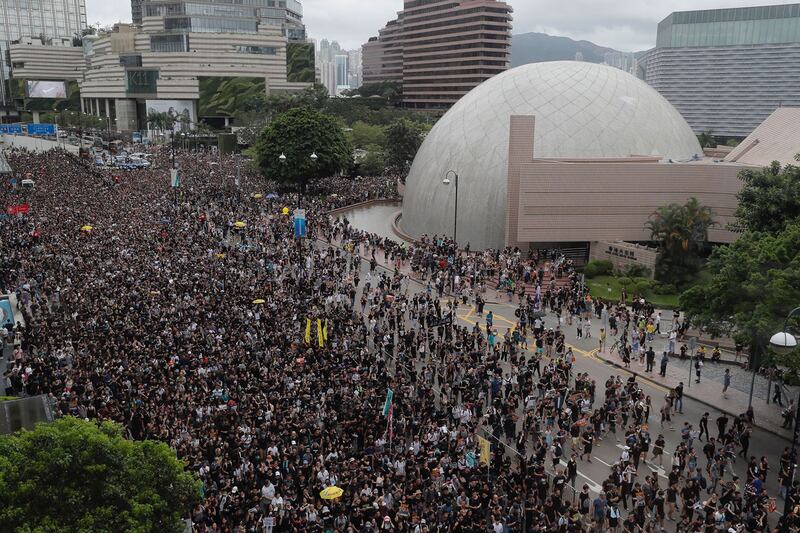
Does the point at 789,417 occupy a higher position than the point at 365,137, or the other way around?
the point at 365,137

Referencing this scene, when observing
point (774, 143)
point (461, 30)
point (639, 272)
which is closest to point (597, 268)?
point (639, 272)

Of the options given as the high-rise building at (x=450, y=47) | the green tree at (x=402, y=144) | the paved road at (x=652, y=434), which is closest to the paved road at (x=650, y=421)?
the paved road at (x=652, y=434)

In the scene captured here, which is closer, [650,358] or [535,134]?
[650,358]

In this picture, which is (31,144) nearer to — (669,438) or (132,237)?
(132,237)

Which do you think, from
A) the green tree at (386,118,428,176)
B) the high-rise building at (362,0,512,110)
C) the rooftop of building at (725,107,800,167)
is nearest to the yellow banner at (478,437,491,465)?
the rooftop of building at (725,107,800,167)

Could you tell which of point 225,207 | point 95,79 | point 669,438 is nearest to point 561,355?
point 669,438

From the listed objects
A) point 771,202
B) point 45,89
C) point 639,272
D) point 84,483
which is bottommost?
point 639,272

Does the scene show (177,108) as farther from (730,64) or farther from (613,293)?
(613,293)
